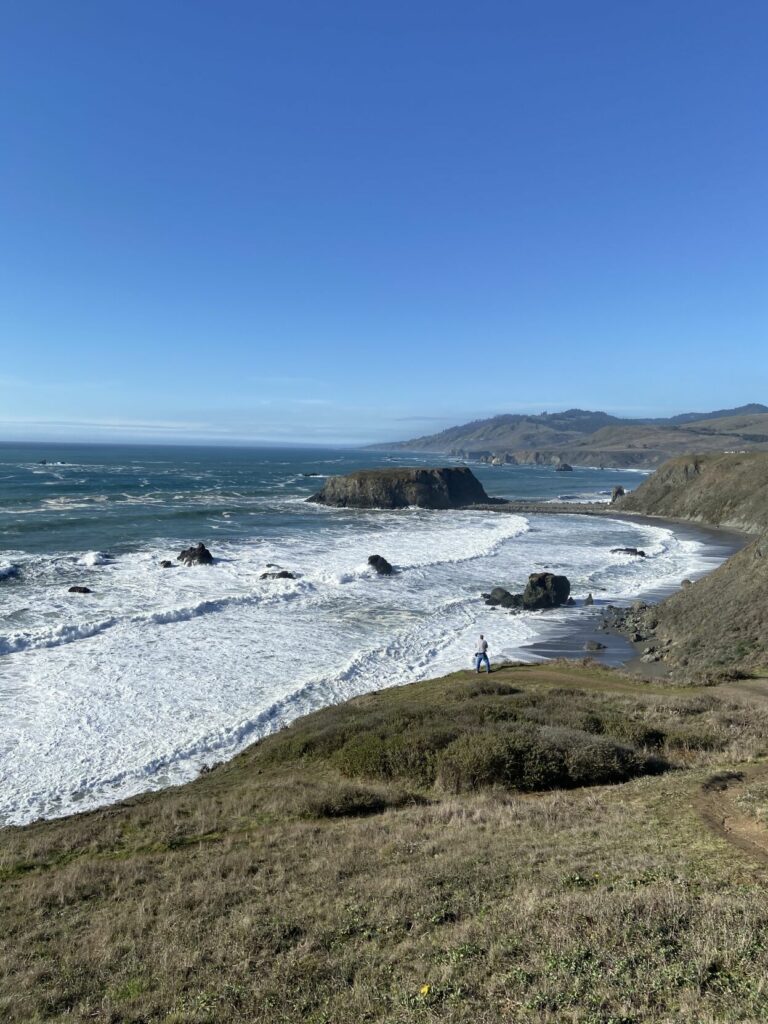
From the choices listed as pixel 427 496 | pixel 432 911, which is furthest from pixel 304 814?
pixel 427 496

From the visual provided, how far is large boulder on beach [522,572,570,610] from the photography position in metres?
37.3

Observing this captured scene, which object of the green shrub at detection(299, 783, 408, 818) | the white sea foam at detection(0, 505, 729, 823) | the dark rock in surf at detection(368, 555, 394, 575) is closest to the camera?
the green shrub at detection(299, 783, 408, 818)

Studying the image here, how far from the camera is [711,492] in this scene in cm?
8038

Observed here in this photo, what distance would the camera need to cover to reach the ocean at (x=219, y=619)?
18.7 meters

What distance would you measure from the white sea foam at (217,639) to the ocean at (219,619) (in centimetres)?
9

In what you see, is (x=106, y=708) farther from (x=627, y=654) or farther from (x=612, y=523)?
(x=612, y=523)

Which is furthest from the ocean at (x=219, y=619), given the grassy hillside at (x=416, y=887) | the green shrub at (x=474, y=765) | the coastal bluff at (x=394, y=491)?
the coastal bluff at (x=394, y=491)

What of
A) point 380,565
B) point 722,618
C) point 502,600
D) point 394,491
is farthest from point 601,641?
point 394,491

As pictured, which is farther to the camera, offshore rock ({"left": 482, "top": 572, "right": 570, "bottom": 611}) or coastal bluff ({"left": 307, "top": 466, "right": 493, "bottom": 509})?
coastal bluff ({"left": 307, "top": 466, "right": 493, "bottom": 509})

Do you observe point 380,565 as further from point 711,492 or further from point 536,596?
point 711,492

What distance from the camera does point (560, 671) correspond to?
936 inches

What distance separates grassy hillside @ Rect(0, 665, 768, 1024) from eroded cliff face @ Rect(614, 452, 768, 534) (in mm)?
60503

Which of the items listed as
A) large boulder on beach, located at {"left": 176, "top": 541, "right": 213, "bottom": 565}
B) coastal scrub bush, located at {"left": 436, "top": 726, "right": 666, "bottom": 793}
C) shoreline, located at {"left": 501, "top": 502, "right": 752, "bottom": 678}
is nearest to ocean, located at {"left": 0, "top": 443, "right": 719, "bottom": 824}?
shoreline, located at {"left": 501, "top": 502, "right": 752, "bottom": 678}

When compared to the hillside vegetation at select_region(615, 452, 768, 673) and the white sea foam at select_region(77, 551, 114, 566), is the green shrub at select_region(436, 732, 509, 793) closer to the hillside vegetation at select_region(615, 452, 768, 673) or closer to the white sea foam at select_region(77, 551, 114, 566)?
the hillside vegetation at select_region(615, 452, 768, 673)
